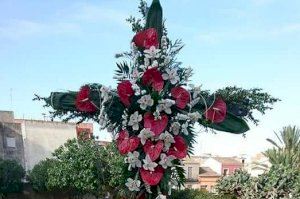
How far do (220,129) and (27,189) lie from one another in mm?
27564

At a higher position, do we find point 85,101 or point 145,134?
point 85,101

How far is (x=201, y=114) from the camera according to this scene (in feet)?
14.2

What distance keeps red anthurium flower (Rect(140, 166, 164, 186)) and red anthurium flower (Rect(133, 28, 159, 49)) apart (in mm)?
1011

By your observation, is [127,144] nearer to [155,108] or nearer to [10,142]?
[155,108]

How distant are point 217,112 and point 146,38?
0.85 m

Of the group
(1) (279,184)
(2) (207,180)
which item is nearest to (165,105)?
(1) (279,184)

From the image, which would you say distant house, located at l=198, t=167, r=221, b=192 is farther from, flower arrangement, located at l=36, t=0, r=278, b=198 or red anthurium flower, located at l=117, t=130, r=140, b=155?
red anthurium flower, located at l=117, t=130, r=140, b=155

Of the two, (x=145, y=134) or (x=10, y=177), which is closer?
(x=145, y=134)

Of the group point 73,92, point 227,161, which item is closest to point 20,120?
point 227,161

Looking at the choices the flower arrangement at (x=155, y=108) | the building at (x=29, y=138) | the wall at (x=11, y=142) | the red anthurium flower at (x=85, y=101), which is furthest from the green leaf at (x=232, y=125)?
the wall at (x=11, y=142)

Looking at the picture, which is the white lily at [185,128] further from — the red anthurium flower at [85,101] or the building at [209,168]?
the building at [209,168]

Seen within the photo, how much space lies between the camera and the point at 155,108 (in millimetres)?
4168

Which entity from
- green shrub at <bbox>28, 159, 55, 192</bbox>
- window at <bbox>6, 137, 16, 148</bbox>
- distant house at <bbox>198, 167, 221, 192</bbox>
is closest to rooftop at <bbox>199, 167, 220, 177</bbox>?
distant house at <bbox>198, 167, 221, 192</bbox>

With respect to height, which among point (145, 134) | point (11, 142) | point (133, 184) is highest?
point (11, 142)
